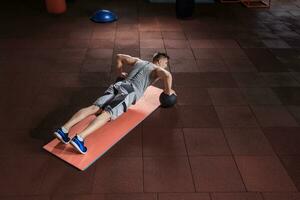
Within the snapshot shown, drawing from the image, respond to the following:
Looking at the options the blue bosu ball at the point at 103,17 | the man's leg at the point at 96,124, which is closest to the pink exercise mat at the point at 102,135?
the man's leg at the point at 96,124

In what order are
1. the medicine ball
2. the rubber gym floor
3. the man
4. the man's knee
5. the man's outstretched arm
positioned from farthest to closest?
1. the medicine ball
2. the man's outstretched arm
3. the man's knee
4. the man
5. the rubber gym floor

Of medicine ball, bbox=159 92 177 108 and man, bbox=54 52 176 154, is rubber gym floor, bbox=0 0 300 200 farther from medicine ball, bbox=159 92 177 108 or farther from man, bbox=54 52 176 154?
man, bbox=54 52 176 154

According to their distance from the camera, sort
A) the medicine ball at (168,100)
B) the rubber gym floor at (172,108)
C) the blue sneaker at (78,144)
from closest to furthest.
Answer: the rubber gym floor at (172,108) < the blue sneaker at (78,144) < the medicine ball at (168,100)

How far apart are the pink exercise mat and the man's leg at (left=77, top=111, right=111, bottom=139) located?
0.60 feet

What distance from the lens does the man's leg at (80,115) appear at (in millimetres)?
3258

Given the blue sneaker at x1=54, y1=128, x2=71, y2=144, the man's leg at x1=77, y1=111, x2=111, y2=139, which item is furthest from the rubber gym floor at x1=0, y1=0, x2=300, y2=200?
the man's leg at x1=77, y1=111, x2=111, y2=139

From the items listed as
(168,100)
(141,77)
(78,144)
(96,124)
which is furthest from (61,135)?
(168,100)

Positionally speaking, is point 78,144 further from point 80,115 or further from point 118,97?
point 118,97

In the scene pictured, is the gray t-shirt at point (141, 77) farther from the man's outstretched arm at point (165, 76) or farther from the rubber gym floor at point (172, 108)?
the rubber gym floor at point (172, 108)

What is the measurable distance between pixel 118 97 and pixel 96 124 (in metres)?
0.42

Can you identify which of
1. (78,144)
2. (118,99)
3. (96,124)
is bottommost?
(78,144)

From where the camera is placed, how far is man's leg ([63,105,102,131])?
3.26 m

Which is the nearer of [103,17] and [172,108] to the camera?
[172,108]

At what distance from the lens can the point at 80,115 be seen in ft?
11.0
